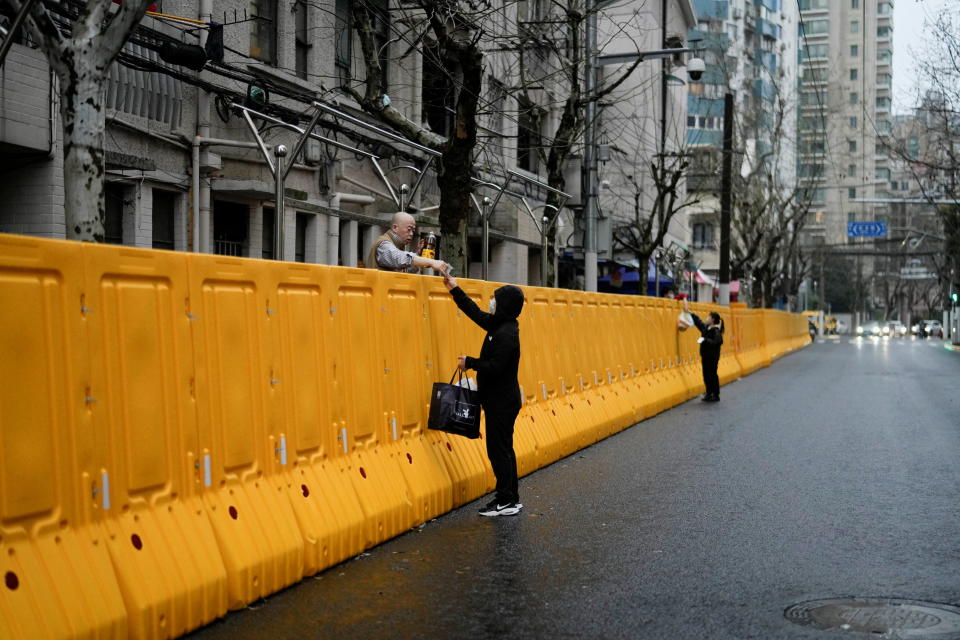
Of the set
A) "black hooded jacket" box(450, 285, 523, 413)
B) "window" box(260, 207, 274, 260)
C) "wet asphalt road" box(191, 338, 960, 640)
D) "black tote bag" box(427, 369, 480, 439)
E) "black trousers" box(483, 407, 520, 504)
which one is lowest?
"wet asphalt road" box(191, 338, 960, 640)

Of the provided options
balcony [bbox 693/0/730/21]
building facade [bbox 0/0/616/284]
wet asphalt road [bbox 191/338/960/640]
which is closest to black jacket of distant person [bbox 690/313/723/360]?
building facade [bbox 0/0/616/284]

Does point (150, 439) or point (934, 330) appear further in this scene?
point (934, 330)

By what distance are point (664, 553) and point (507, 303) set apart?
235cm

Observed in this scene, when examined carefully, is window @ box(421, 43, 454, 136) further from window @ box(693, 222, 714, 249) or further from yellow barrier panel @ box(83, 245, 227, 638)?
window @ box(693, 222, 714, 249)

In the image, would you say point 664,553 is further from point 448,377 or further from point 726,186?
point 726,186

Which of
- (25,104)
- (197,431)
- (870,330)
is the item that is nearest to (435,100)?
(25,104)

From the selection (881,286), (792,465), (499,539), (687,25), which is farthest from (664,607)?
(881,286)

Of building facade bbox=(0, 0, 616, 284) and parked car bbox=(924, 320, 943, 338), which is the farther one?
parked car bbox=(924, 320, 943, 338)

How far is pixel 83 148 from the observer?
8.77 metres

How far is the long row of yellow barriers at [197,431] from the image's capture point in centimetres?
509

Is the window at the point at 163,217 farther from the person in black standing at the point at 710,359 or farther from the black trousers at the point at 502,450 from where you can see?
the black trousers at the point at 502,450

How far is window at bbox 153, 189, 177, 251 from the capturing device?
57.4 ft

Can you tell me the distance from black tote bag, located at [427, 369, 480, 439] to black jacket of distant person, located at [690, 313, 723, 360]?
13103 mm

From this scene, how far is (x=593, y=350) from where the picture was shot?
51.2 feet
